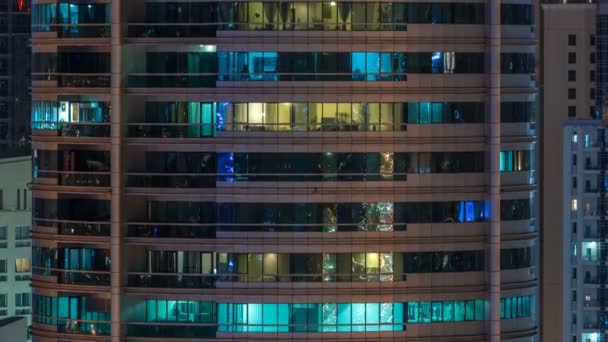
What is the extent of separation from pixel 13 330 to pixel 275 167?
62.5ft

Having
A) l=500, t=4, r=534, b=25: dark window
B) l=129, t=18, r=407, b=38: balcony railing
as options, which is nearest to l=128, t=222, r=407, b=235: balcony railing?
l=129, t=18, r=407, b=38: balcony railing

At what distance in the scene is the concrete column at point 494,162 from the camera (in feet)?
309

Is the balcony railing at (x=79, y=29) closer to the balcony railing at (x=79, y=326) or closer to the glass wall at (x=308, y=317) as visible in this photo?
the balcony railing at (x=79, y=326)

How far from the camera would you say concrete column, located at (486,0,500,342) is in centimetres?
9425

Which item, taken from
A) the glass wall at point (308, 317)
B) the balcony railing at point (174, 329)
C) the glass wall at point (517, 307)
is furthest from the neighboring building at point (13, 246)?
the glass wall at point (517, 307)

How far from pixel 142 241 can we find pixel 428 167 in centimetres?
1128

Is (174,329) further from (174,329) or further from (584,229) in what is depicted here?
(584,229)

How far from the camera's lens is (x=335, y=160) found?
93125 millimetres

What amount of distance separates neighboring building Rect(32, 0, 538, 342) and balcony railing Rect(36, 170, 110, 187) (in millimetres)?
77

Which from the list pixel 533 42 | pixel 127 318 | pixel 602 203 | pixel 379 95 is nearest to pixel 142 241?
pixel 127 318

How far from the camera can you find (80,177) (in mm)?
94375

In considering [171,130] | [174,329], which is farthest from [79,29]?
[174,329]

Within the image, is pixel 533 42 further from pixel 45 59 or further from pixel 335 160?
pixel 45 59

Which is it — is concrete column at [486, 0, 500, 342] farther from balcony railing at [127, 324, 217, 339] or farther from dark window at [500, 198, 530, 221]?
balcony railing at [127, 324, 217, 339]
